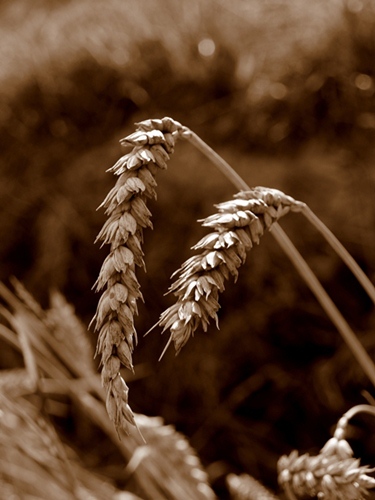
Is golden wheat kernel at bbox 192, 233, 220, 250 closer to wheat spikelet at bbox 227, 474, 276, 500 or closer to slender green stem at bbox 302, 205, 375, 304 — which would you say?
slender green stem at bbox 302, 205, 375, 304

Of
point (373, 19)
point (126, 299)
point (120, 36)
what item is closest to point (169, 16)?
point (120, 36)

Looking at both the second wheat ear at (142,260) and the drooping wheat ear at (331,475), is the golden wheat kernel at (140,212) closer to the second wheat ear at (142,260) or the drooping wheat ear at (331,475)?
the second wheat ear at (142,260)

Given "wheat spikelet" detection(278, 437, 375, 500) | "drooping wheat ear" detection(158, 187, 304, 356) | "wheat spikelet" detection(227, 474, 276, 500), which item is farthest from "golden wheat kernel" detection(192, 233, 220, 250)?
"wheat spikelet" detection(227, 474, 276, 500)

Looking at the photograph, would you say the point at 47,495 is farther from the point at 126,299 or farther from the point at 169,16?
the point at 169,16

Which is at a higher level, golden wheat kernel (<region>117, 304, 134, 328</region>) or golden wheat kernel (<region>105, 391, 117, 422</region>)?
golden wheat kernel (<region>117, 304, 134, 328</region>)

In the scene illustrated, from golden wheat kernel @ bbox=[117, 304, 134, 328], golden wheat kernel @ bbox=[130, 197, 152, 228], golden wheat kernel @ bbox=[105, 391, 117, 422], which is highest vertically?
golden wheat kernel @ bbox=[130, 197, 152, 228]

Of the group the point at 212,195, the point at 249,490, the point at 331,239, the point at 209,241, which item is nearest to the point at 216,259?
the point at 209,241
